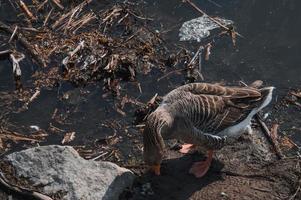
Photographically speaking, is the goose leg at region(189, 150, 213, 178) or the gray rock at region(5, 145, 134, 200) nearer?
the gray rock at region(5, 145, 134, 200)

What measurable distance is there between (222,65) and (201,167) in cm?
260

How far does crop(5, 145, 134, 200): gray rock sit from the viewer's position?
22.6 ft

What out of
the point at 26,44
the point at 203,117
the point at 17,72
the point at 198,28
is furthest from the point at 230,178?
the point at 26,44

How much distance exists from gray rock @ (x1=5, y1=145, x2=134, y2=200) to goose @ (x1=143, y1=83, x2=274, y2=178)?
492 mm

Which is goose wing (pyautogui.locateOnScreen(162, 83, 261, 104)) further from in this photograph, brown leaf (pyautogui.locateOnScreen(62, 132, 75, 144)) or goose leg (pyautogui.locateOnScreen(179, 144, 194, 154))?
brown leaf (pyautogui.locateOnScreen(62, 132, 75, 144))

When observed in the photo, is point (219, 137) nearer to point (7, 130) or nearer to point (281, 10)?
point (7, 130)

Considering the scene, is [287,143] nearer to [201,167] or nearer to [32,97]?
[201,167]

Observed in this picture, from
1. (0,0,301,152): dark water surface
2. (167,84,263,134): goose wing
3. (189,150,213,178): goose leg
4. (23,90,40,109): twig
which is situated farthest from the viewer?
(23,90,40,109): twig

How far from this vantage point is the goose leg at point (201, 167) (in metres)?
7.28

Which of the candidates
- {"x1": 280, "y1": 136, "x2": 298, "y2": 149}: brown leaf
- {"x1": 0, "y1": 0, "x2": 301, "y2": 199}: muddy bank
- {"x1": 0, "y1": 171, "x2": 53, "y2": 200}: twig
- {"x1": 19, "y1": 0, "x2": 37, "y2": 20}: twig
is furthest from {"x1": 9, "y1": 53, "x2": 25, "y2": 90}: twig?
{"x1": 280, "y1": 136, "x2": 298, "y2": 149}: brown leaf

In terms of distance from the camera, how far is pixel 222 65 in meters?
9.44

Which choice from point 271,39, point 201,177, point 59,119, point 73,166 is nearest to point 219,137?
point 201,177

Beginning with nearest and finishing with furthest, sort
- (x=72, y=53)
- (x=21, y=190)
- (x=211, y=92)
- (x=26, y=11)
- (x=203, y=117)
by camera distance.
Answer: (x=21, y=190) < (x=203, y=117) < (x=211, y=92) < (x=72, y=53) < (x=26, y=11)

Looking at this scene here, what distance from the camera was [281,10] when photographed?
1041 centimetres
